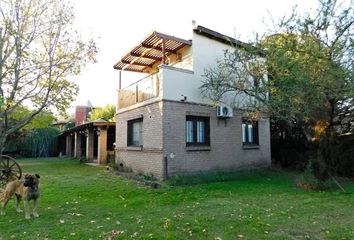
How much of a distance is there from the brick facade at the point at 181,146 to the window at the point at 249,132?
0.27 meters

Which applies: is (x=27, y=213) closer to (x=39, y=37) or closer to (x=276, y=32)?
(x=39, y=37)

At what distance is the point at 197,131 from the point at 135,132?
363 centimetres

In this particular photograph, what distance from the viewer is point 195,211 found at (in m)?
6.96

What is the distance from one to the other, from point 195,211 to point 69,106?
19.9ft

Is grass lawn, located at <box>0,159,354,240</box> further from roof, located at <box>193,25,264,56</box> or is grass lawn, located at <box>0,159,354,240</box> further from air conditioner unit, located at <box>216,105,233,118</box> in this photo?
roof, located at <box>193,25,264,56</box>

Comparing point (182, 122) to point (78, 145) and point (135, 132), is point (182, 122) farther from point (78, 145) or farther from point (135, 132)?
point (78, 145)

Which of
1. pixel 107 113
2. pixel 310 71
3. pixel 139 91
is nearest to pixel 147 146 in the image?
pixel 139 91

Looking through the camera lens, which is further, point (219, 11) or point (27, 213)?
point (219, 11)

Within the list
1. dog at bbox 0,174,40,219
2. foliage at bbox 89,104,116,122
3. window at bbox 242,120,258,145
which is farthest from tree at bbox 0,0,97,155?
foliage at bbox 89,104,116,122

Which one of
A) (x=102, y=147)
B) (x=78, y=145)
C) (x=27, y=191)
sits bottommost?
(x=27, y=191)

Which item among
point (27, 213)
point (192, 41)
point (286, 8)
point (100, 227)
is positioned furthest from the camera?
point (192, 41)

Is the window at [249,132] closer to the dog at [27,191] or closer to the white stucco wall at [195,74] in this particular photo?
the white stucco wall at [195,74]

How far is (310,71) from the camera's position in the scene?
8.52 metres

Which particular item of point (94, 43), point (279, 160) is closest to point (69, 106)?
point (94, 43)
